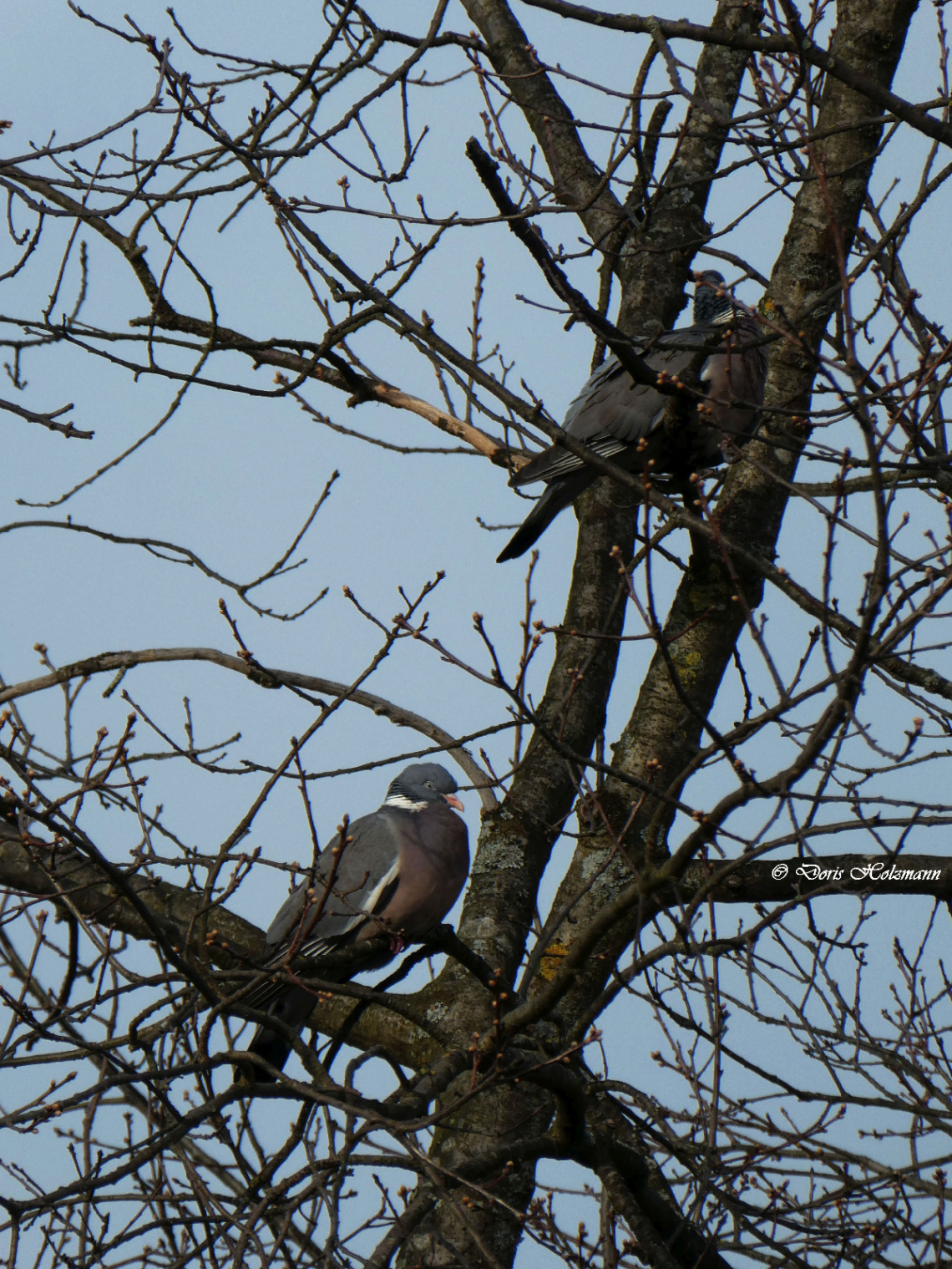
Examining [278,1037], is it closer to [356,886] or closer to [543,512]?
[356,886]

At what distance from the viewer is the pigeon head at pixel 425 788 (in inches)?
182

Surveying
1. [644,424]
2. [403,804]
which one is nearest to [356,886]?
[403,804]

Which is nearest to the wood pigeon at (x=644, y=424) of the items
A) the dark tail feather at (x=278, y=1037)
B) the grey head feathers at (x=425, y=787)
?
the grey head feathers at (x=425, y=787)

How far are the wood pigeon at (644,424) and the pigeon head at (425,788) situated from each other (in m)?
0.98

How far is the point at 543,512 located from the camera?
423 centimetres

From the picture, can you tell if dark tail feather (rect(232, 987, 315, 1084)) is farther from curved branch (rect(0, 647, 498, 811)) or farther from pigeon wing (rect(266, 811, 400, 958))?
curved branch (rect(0, 647, 498, 811))

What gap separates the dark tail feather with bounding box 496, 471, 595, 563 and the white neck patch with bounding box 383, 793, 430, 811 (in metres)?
1.01

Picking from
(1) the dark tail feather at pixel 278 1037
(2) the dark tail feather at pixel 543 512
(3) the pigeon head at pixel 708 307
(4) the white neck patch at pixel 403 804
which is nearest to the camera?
(1) the dark tail feather at pixel 278 1037

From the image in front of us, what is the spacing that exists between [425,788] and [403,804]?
104mm

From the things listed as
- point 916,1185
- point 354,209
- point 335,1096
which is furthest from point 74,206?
point 916,1185

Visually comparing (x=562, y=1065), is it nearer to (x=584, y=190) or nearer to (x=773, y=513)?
(x=773, y=513)

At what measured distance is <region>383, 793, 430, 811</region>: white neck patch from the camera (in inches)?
179

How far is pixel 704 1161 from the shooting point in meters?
2.91

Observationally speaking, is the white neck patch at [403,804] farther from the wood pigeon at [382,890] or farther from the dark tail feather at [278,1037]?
the dark tail feather at [278,1037]
